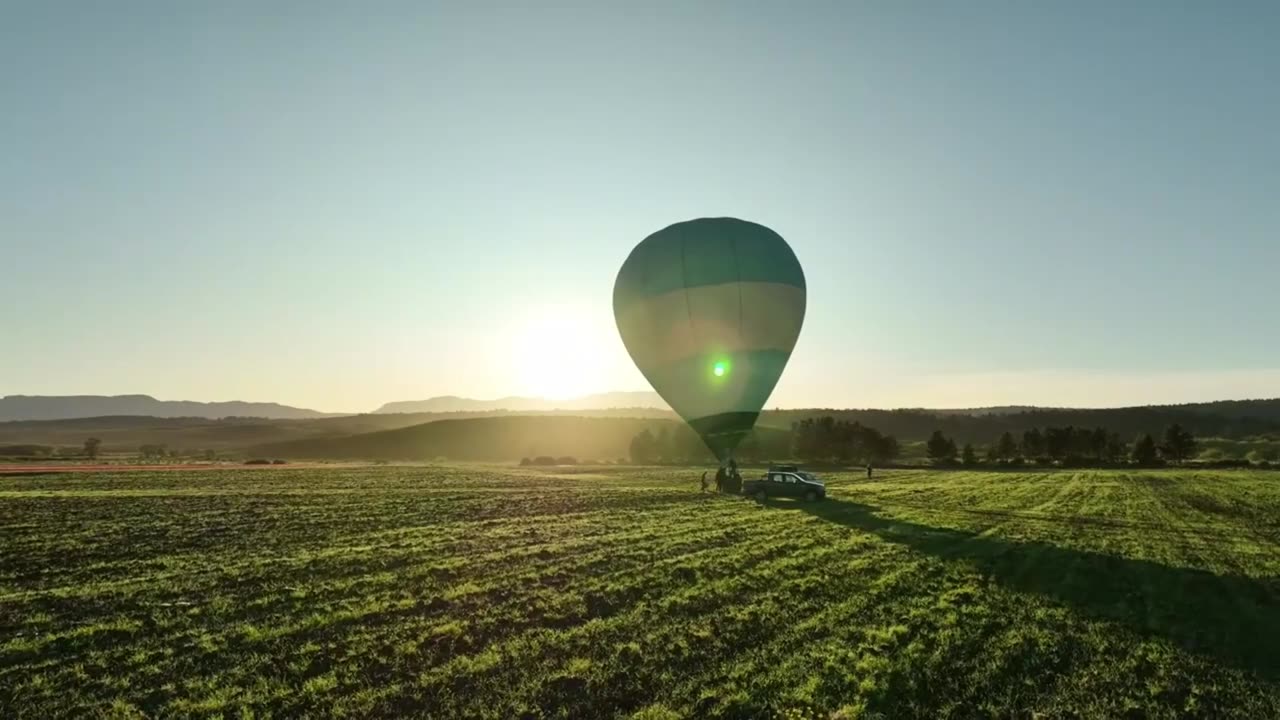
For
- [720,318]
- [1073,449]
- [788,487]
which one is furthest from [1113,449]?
[720,318]

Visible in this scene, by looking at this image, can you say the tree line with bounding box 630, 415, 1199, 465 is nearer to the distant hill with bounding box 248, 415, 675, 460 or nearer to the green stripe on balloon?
the distant hill with bounding box 248, 415, 675, 460

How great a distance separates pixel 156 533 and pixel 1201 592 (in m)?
30.6

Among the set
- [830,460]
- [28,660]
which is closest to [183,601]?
[28,660]

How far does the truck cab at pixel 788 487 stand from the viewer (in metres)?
38.3

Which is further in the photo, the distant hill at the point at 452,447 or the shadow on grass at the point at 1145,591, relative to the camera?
the distant hill at the point at 452,447

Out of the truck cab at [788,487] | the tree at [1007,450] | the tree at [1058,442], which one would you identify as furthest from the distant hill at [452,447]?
the truck cab at [788,487]

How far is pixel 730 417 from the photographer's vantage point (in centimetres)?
3441

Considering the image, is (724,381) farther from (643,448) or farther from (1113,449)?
(1113,449)

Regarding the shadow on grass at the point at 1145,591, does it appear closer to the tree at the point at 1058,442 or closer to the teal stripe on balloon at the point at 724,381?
the teal stripe on balloon at the point at 724,381

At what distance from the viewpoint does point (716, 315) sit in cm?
3297

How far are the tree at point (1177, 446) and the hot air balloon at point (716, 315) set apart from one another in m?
96.1

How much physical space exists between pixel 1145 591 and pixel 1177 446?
10698 cm

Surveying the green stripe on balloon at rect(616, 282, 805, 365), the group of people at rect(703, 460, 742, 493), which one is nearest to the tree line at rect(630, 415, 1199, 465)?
the group of people at rect(703, 460, 742, 493)

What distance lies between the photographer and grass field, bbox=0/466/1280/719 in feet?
34.4
